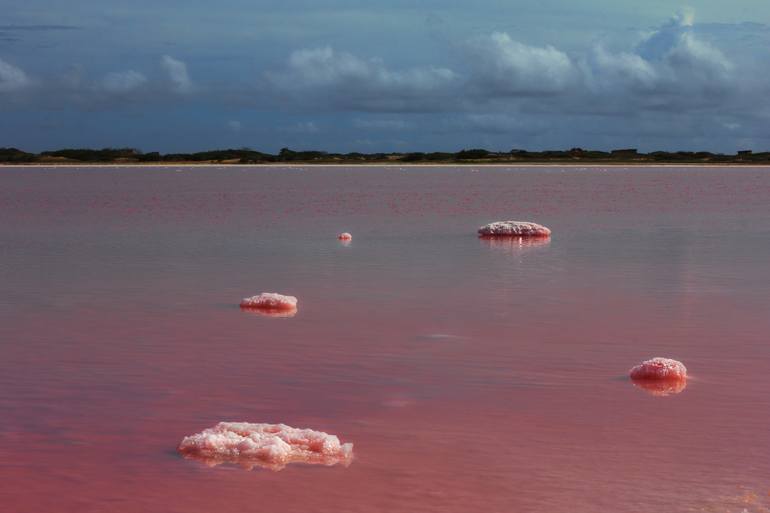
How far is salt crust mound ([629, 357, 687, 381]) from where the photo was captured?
37.6 feet

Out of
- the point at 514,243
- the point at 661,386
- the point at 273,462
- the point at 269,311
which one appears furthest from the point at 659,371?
the point at 514,243

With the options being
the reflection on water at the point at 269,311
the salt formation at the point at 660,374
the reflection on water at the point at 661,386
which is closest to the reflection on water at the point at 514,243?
the reflection on water at the point at 269,311

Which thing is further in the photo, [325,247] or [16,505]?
[325,247]

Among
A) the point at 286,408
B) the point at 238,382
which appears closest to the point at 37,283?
the point at 238,382

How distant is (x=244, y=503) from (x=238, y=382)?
3.78 m

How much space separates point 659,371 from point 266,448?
4.75 meters

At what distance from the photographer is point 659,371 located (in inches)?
452

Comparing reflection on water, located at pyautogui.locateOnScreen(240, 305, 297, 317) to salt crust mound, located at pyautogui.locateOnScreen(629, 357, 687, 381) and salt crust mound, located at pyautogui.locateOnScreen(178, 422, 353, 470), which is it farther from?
salt crust mound, located at pyautogui.locateOnScreen(178, 422, 353, 470)

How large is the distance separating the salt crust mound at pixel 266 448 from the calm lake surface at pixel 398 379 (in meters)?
0.15

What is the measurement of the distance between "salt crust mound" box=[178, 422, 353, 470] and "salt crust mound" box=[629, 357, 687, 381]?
398 cm

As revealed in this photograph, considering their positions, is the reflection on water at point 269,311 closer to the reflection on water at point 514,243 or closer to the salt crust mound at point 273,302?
the salt crust mound at point 273,302

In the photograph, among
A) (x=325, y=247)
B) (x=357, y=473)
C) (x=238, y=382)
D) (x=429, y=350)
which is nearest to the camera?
(x=357, y=473)

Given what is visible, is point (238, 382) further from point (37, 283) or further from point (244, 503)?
point (37, 283)

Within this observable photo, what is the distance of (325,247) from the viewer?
92.0ft
